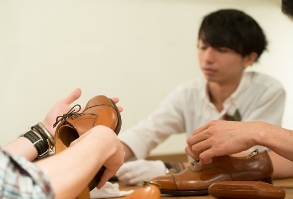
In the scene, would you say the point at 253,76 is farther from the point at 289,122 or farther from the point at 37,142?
the point at 37,142

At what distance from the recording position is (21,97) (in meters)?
2.09

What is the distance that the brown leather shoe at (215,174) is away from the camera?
106cm

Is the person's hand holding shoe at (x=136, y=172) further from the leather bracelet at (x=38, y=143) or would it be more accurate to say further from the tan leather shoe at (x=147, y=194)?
the tan leather shoe at (x=147, y=194)

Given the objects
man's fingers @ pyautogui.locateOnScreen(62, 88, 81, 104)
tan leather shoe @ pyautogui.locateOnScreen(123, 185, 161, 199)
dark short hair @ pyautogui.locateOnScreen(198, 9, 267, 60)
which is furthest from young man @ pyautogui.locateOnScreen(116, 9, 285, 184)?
tan leather shoe @ pyautogui.locateOnScreen(123, 185, 161, 199)

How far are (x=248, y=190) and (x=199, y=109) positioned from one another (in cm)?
100

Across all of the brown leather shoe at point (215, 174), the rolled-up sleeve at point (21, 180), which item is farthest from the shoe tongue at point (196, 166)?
the rolled-up sleeve at point (21, 180)

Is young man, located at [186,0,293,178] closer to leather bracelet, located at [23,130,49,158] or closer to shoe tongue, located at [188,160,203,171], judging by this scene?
shoe tongue, located at [188,160,203,171]

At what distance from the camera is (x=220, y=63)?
5.77 feet

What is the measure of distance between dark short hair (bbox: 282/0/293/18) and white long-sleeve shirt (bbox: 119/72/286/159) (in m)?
0.57

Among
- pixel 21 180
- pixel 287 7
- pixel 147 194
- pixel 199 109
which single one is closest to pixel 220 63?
pixel 199 109

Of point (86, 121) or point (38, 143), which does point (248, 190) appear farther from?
point (38, 143)

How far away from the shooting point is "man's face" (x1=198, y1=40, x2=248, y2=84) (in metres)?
1.75

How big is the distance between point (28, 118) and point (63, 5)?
1.84 feet

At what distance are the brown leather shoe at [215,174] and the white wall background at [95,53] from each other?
45.6 inches
